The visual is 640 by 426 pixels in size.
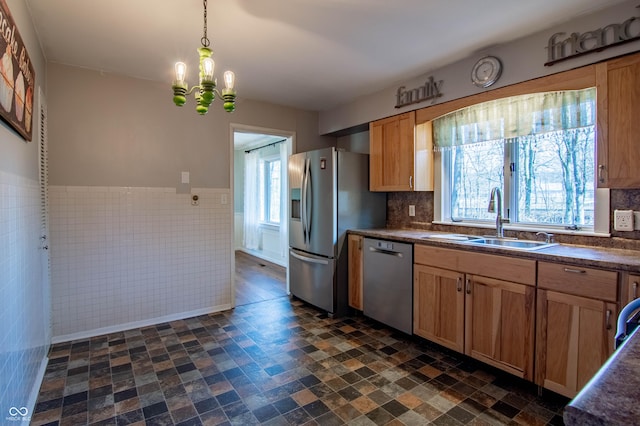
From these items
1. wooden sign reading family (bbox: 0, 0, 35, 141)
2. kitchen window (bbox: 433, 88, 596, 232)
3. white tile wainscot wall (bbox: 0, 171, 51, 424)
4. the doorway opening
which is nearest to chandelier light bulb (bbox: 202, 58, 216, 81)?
wooden sign reading family (bbox: 0, 0, 35, 141)

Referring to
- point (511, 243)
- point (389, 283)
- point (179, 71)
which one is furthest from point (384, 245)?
point (179, 71)

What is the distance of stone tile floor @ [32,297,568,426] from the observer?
1891mm

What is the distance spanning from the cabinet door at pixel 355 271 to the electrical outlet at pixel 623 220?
1.91 m

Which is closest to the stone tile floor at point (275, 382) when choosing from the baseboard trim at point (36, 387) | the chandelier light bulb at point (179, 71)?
the baseboard trim at point (36, 387)

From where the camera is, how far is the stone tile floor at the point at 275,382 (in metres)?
1.89

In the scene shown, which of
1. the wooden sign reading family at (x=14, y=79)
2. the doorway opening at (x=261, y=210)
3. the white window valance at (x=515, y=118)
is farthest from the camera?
the doorway opening at (x=261, y=210)

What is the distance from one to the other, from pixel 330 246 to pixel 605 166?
2.23m

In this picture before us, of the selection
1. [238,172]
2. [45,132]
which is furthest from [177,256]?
[238,172]

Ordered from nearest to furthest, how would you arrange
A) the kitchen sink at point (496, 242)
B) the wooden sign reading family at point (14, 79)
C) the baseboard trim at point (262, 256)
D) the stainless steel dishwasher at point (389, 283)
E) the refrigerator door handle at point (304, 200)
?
1. the wooden sign reading family at point (14, 79)
2. the kitchen sink at point (496, 242)
3. the stainless steel dishwasher at point (389, 283)
4. the refrigerator door handle at point (304, 200)
5. the baseboard trim at point (262, 256)

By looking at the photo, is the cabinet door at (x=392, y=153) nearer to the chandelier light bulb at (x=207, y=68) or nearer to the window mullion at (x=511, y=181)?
the window mullion at (x=511, y=181)

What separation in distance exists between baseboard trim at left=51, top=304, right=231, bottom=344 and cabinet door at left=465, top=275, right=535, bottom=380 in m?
2.48

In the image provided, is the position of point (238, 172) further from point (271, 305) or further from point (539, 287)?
point (539, 287)

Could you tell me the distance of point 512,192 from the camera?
2773mm

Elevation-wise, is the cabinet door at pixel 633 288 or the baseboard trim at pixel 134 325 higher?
the cabinet door at pixel 633 288
